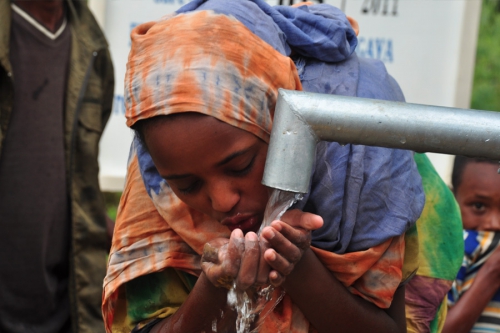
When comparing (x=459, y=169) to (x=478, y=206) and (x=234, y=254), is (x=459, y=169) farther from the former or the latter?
(x=234, y=254)

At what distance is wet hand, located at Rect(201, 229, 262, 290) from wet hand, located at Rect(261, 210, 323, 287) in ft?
0.08

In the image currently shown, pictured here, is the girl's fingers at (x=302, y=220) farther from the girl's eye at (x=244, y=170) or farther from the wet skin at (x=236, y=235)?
the girl's eye at (x=244, y=170)

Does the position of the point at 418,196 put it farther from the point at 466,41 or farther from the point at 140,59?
the point at 466,41

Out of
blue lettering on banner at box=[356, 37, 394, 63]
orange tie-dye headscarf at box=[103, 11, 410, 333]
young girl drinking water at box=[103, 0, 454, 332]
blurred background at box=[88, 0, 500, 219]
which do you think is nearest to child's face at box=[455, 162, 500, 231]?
blurred background at box=[88, 0, 500, 219]

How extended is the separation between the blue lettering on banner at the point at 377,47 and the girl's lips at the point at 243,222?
2223mm

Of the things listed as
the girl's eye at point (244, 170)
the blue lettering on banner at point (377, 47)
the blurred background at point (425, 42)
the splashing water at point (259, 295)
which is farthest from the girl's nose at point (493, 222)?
the girl's eye at point (244, 170)

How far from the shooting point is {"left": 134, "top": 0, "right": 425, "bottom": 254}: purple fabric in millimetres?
1703

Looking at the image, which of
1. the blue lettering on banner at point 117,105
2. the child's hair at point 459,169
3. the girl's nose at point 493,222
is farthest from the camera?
the blue lettering on banner at point 117,105

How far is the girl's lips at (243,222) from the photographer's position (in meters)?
1.62

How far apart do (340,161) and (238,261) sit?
15.7 inches

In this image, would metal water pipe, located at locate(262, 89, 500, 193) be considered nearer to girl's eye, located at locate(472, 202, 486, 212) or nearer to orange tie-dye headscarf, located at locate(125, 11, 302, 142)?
orange tie-dye headscarf, located at locate(125, 11, 302, 142)

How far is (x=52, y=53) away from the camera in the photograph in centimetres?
354

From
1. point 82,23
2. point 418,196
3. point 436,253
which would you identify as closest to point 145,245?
point 418,196

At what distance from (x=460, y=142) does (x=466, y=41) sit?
106 inches
